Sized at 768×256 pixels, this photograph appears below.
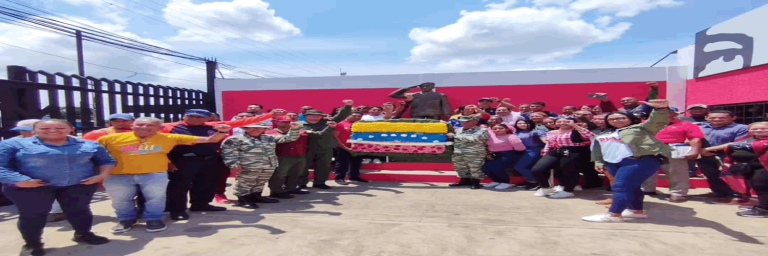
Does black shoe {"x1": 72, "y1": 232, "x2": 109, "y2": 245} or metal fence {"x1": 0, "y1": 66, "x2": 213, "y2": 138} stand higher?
metal fence {"x1": 0, "y1": 66, "x2": 213, "y2": 138}

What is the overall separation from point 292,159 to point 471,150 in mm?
2870

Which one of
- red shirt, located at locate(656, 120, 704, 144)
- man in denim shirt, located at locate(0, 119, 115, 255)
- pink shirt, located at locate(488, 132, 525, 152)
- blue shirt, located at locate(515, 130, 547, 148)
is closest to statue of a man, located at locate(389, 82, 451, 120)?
pink shirt, located at locate(488, 132, 525, 152)

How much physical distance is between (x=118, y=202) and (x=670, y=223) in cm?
580

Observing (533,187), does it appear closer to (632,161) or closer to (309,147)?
(632,161)

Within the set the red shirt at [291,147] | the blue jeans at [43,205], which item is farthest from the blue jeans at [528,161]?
the blue jeans at [43,205]

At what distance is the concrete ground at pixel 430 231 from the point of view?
3.48 metres

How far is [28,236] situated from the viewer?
3371 millimetres

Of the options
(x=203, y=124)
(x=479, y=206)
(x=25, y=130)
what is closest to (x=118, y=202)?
(x=203, y=124)

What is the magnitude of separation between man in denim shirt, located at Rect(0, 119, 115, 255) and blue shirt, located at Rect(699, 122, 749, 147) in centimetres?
708

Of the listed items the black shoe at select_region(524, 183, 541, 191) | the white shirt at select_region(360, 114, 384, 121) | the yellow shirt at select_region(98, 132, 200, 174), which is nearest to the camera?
the yellow shirt at select_region(98, 132, 200, 174)

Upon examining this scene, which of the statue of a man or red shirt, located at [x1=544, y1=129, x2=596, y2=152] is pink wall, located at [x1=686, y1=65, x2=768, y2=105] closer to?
red shirt, located at [x1=544, y1=129, x2=596, y2=152]

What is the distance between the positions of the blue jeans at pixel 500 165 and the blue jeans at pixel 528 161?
18cm

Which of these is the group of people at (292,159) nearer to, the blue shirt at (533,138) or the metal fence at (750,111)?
the blue shirt at (533,138)

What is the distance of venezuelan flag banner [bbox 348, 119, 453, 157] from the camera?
7.12 m
